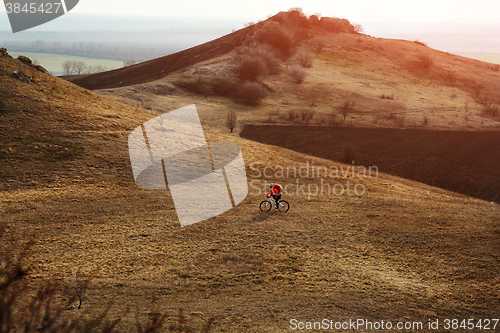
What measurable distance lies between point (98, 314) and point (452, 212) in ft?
86.2

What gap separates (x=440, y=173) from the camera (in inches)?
1586

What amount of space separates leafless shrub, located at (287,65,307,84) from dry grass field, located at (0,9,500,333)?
66.9 m

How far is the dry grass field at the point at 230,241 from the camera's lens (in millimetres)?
14297

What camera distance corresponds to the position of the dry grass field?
14.3m

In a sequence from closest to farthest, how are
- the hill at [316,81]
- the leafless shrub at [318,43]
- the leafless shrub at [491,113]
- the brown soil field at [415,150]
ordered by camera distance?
the brown soil field at [415,150] < the hill at [316,81] < the leafless shrub at [491,113] < the leafless shrub at [318,43]

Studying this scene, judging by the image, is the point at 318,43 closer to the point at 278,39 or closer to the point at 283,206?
the point at 278,39

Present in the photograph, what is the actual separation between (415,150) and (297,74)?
57.9m

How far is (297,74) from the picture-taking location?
325 ft

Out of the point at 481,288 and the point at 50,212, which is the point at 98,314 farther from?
the point at 481,288

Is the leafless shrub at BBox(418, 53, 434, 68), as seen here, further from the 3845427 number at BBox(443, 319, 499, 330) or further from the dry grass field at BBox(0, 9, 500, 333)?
the 3845427 number at BBox(443, 319, 499, 330)

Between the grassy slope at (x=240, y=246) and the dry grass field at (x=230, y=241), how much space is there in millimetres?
91

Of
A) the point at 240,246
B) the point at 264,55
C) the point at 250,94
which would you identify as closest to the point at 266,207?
the point at 240,246

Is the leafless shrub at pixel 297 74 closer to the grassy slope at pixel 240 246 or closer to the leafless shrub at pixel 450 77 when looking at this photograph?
the leafless shrub at pixel 450 77

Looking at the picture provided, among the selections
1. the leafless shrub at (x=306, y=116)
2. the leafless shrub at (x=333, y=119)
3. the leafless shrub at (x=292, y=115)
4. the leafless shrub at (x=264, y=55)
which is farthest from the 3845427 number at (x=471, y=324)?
the leafless shrub at (x=264, y=55)
